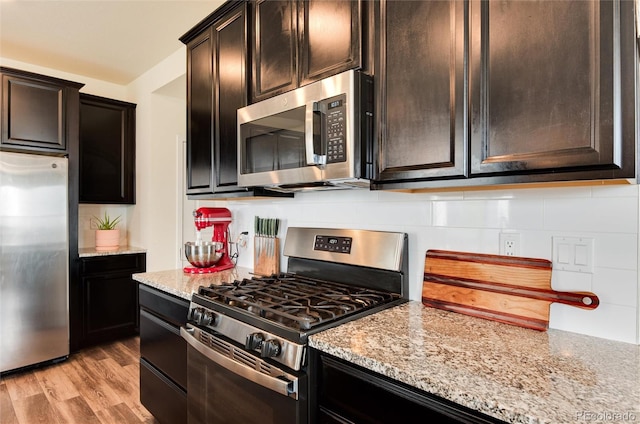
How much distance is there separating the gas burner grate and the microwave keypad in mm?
552

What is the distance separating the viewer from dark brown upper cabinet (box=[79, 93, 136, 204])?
3.41 metres

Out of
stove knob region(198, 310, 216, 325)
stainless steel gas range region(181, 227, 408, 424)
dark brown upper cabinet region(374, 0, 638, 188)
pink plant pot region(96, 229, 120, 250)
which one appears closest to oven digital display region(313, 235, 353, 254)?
stainless steel gas range region(181, 227, 408, 424)

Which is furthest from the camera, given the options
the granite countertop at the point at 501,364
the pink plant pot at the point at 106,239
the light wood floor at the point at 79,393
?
the pink plant pot at the point at 106,239

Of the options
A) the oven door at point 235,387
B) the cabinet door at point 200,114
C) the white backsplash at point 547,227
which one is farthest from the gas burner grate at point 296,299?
the cabinet door at point 200,114

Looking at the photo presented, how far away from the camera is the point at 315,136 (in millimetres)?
1384

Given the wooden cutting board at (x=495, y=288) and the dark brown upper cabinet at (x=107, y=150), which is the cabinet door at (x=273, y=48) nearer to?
the wooden cutting board at (x=495, y=288)

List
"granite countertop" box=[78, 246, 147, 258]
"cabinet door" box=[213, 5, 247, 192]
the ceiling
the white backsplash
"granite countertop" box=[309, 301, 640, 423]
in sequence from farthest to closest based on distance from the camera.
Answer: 1. "granite countertop" box=[78, 246, 147, 258]
2. the ceiling
3. "cabinet door" box=[213, 5, 247, 192]
4. the white backsplash
5. "granite countertop" box=[309, 301, 640, 423]

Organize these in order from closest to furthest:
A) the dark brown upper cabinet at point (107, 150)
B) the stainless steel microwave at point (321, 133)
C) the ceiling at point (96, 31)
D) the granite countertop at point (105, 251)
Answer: the stainless steel microwave at point (321, 133)
the ceiling at point (96, 31)
the granite countertop at point (105, 251)
the dark brown upper cabinet at point (107, 150)

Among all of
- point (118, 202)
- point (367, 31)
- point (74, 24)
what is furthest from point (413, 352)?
point (118, 202)

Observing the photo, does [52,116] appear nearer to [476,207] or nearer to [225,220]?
[225,220]

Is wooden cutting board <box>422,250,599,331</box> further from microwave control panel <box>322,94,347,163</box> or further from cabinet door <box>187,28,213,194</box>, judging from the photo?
cabinet door <box>187,28,213,194</box>

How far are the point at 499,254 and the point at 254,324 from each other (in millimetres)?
929

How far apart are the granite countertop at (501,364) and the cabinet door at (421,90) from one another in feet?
1.71

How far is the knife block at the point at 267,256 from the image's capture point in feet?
6.89
